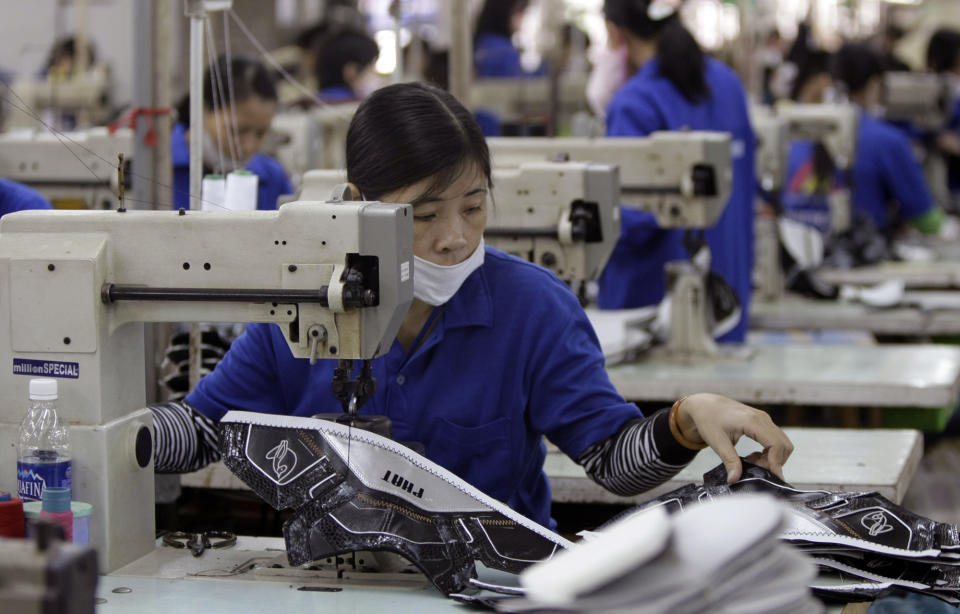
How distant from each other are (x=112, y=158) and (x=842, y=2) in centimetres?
1076

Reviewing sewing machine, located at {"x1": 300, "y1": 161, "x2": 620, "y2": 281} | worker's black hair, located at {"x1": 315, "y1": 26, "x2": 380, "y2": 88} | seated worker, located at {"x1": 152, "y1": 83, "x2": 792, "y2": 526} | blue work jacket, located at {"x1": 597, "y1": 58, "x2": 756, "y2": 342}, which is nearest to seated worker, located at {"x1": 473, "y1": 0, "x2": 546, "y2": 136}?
worker's black hair, located at {"x1": 315, "y1": 26, "x2": 380, "y2": 88}

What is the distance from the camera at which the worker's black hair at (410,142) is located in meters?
1.90

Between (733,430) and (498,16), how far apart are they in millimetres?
6411

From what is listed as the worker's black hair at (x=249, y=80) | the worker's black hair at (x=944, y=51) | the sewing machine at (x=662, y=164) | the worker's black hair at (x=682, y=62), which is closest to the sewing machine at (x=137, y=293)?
the sewing machine at (x=662, y=164)

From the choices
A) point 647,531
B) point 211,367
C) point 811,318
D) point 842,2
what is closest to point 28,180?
point 211,367

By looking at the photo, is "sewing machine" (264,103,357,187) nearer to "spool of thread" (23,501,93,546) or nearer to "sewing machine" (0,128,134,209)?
"sewing machine" (0,128,134,209)

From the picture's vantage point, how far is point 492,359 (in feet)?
6.60

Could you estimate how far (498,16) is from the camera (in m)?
7.89

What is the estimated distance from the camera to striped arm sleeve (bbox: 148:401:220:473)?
6.57 feet

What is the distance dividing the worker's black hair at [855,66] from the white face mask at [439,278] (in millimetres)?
4855

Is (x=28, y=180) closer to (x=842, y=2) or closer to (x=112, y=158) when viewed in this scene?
(x=112, y=158)

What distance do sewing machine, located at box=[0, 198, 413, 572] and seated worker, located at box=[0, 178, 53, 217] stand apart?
109cm

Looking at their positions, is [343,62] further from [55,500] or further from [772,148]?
[55,500]

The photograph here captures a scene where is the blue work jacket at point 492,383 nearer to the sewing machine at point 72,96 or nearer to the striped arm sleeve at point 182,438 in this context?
the striped arm sleeve at point 182,438
